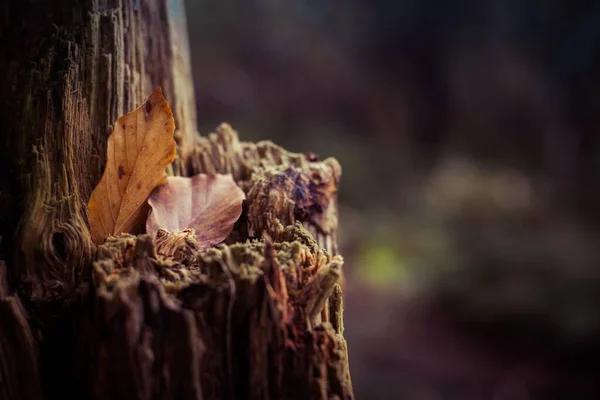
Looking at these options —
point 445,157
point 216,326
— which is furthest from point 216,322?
point 445,157

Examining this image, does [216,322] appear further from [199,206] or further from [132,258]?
[199,206]

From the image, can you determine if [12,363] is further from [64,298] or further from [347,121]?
[347,121]

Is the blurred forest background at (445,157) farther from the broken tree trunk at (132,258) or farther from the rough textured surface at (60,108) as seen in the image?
the rough textured surface at (60,108)

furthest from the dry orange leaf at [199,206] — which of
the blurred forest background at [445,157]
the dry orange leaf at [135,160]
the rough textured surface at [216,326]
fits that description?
the blurred forest background at [445,157]

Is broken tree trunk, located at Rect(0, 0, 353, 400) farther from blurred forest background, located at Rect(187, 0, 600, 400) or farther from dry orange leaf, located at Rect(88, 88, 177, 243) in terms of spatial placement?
blurred forest background, located at Rect(187, 0, 600, 400)

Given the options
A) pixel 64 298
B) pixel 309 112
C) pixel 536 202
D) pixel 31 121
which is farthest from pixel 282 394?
pixel 309 112
